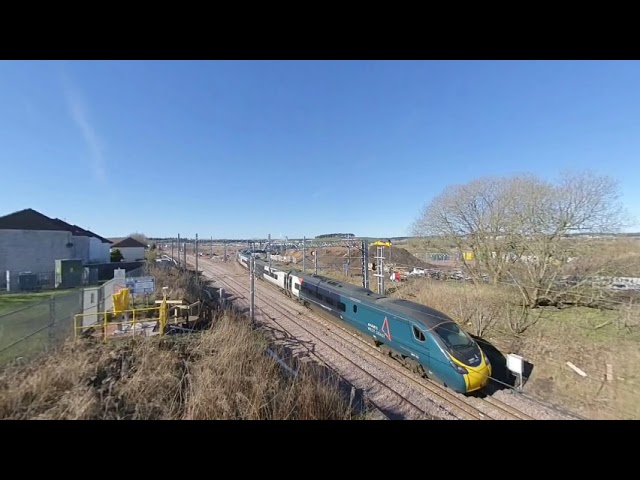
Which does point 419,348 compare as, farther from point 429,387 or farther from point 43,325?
point 43,325

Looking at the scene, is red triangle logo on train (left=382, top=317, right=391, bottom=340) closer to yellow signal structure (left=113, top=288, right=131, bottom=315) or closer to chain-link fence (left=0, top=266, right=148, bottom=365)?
chain-link fence (left=0, top=266, right=148, bottom=365)

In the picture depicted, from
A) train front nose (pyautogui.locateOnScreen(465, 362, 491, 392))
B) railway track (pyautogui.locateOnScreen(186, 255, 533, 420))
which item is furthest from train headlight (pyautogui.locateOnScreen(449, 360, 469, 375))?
railway track (pyautogui.locateOnScreen(186, 255, 533, 420))

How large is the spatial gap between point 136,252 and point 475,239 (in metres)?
67.5

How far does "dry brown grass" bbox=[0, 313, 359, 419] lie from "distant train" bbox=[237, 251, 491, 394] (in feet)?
13.2

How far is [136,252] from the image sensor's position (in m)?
61.9

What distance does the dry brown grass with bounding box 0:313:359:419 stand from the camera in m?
4.48

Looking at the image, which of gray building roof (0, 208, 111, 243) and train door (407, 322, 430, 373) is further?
gray building roof (0, 208, 111, 243)

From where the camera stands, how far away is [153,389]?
5484 millimetres

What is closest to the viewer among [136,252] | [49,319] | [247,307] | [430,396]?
[430,396]

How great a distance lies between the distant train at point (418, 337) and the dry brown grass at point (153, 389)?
4023 millimetres
